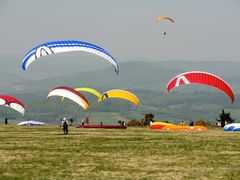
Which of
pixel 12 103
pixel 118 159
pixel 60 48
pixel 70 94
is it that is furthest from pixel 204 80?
pixel 118 159

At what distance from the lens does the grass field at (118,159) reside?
25.4 metres

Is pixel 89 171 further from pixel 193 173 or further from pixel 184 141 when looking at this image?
pixel 184 141

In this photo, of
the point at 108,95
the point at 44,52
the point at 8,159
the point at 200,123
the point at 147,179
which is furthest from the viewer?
the point at 200,123

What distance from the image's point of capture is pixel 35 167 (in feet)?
89.8

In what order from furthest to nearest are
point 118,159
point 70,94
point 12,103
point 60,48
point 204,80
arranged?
point 12,103
point 70,94
point 204,80
point 60,48
point 118,159

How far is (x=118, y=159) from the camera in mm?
31016

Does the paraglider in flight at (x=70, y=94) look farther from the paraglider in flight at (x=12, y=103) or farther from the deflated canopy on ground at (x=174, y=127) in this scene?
the paraglider in flight at (x=12, y=103)

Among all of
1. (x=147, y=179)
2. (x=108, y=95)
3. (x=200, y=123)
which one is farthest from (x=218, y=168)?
(x=200, y=123)

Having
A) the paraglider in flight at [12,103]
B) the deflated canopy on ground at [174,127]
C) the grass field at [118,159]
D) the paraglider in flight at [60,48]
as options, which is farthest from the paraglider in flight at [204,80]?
the paraglider in flight at [12,103]

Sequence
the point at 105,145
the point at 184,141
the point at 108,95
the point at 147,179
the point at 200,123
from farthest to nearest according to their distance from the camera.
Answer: the point at 200,123
the point at 108,95
the point at 184,141
the point at 105,145
the point at 147,179

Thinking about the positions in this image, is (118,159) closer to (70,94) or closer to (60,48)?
(60,48)

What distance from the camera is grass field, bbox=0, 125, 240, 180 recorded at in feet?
83.3

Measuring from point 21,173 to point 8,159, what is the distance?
5210mm

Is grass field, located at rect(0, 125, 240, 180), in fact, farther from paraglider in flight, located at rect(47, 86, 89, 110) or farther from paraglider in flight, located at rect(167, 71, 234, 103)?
paraglider in flight, located at rect(47, 86, 89, 110)
